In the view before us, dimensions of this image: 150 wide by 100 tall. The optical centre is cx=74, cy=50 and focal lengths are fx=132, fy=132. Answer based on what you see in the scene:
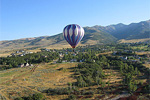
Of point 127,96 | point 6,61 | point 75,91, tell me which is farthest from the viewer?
point 6,61

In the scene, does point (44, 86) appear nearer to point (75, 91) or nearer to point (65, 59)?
point (75, 91)

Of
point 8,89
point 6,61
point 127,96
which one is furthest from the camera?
point 6,61

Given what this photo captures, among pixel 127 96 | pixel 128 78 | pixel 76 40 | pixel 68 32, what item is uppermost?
pixel 68 32

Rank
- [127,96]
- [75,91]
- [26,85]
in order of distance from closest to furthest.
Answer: [127,96]
[75,91]
[26,85]

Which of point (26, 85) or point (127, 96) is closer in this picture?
point (127, 96)

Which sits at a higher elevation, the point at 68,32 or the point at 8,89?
the point at 68,32

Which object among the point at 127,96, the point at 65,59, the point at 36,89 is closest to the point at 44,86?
the point at 36,89

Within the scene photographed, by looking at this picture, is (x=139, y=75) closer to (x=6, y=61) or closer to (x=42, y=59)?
(x=42, y=59)

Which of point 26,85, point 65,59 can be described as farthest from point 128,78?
point 65,59

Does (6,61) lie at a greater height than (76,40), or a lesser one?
lesser
